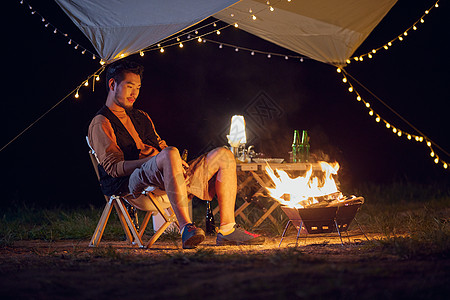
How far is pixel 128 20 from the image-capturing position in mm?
3758

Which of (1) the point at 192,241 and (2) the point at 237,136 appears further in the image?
(2) the point at 237,136

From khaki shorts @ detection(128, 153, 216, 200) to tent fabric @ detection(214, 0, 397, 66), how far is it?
1.54m

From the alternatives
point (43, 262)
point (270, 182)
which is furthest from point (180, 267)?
point (270, 182)

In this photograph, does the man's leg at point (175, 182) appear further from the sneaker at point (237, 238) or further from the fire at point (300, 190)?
the fire at point (300, 190)

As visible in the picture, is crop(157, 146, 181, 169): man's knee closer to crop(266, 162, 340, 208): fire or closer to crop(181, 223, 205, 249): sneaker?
crop(181, 223, 205, 249): sneaker

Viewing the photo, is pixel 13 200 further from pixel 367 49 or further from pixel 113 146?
pixel 367 49

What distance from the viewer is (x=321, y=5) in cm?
445

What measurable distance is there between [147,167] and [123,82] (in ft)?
2.41

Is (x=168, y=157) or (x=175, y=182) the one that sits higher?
(x=168, y=157)

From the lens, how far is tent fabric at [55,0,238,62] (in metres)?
3.71

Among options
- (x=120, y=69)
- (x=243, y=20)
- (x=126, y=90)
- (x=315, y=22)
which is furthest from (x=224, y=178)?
(x=315, y=22)

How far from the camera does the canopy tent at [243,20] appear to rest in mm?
3723

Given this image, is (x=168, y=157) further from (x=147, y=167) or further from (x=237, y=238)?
(x=237, y=238)

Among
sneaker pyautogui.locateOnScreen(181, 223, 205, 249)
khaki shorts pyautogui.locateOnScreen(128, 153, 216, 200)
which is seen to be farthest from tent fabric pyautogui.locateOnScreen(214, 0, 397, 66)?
sneaker pyautogui.locateOnScreen(181, 223, 205, 249)
